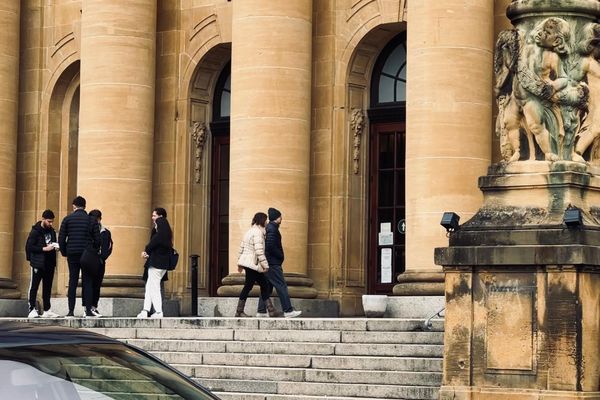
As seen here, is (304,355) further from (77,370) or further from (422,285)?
(77,370)

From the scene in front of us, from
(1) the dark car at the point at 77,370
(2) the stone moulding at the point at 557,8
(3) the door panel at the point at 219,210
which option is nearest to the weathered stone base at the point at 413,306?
(3) the door panel at the point at 219,210

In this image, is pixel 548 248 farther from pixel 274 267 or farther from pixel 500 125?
pixel 274 267

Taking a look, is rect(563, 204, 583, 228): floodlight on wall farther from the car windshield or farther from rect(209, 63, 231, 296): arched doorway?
rect(209, 63, 231, 296): arched doorway

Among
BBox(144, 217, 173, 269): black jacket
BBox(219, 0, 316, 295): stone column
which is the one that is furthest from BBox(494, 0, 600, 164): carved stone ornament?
BBox(219, 0, 316, 295): stone column

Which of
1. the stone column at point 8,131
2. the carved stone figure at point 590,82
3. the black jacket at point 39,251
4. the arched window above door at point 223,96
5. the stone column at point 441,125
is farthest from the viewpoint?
the stone column at point 8,131

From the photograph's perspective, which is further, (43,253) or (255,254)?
(43,253)

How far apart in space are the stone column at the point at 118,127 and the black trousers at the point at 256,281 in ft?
15.4

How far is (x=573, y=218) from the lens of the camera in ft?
45.5

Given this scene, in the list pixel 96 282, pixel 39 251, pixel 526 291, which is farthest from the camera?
pixel 39 251

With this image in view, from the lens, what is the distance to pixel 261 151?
24.2m

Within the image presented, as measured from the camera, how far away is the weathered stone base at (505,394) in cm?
1363

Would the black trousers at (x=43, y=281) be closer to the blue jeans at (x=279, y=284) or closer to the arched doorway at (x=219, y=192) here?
the blue jeans at (x=279, y=284)

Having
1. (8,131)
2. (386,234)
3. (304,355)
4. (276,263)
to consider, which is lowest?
(304,355)

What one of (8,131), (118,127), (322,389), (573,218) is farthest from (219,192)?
(573,218)
